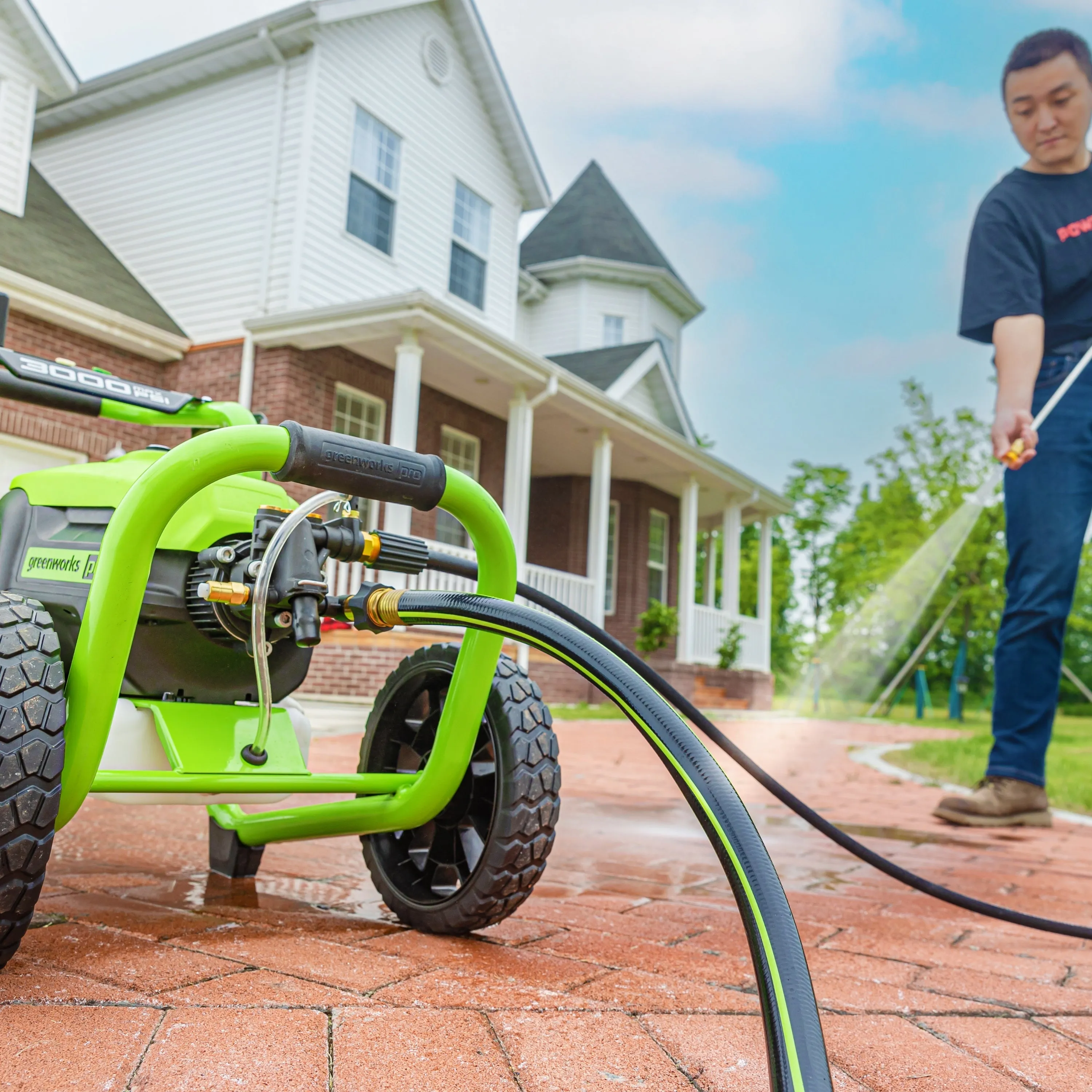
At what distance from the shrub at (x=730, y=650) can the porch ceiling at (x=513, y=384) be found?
7.80ft

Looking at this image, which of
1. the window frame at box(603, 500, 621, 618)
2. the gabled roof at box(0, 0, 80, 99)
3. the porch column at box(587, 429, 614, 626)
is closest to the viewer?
the gabled roof at box(0, 0, 80, 99)

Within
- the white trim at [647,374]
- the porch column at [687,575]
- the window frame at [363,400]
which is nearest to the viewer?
the window frame at [363,400]

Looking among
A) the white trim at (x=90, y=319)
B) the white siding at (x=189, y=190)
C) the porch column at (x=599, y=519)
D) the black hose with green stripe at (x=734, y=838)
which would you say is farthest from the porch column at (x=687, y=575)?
the black hose with green stripe at (x=734, y=838)

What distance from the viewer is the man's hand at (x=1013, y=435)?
10.7 ft

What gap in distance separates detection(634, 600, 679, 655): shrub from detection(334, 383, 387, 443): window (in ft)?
16.0

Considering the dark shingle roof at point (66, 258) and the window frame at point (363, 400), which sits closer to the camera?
the dark shingle roof at point (66, 258)

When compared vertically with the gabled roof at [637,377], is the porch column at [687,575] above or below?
below

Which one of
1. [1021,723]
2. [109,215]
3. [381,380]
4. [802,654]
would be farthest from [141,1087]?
[802,654]

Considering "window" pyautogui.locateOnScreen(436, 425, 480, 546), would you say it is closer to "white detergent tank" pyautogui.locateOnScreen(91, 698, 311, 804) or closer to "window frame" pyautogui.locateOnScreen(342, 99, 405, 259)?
"window frame" pyautogui.locateOnScreen(342, 99, 405, 259)

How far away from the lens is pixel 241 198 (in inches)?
424

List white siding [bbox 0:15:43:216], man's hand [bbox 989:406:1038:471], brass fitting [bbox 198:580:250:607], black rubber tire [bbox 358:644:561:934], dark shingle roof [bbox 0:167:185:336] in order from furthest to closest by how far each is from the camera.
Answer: white siding [bbox 0:15:43:216] → dark shingle roof [bbox 0:167:185:336] → man's hand [bbox 989:406:1038:471] → black rubber tire [bbox 358:644:561:934] → brass fitting [bbox 198:580:250:607]

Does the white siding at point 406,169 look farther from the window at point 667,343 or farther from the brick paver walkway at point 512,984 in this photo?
the brick paver walkway at point 512,984

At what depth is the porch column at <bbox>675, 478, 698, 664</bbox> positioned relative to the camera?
14.6 metres

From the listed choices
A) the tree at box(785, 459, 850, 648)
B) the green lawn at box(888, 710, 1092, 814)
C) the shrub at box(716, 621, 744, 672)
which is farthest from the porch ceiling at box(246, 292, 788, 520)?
the tree at box(785, 459, 850, 648)
